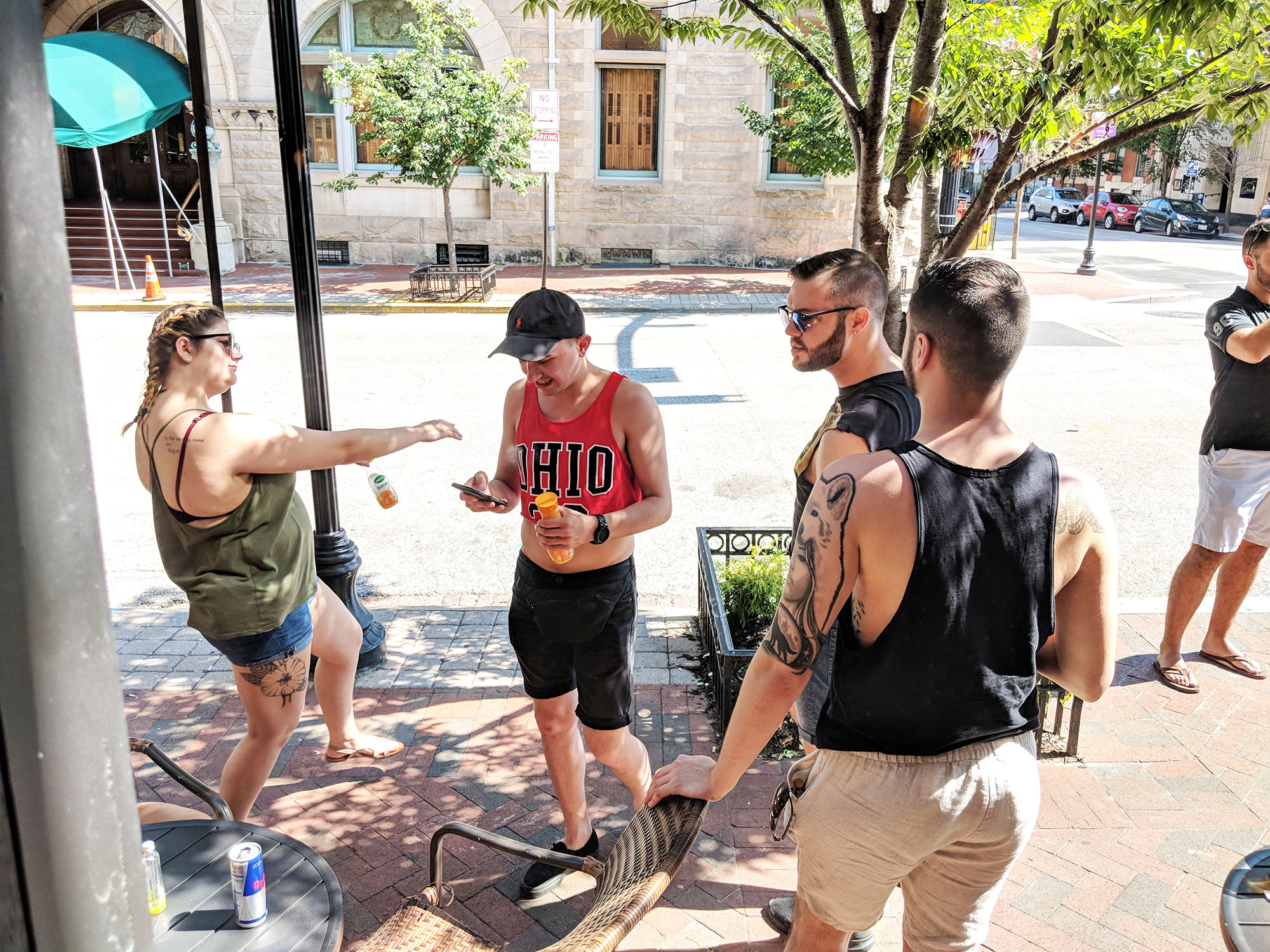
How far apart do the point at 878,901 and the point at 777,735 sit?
2.13 meters

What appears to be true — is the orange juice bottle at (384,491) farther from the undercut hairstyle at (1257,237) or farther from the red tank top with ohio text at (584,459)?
the undercut hairstyle at (1257,237)

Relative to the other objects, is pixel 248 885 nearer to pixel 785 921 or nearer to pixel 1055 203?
pixel 785 921

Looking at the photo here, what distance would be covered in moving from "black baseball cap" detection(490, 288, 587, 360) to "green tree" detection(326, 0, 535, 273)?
47.2ft

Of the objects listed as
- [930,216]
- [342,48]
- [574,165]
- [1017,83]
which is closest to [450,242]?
[574,165]

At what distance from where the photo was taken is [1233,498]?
479cm

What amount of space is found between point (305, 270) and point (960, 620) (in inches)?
148

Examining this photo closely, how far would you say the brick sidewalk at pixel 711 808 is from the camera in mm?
3371

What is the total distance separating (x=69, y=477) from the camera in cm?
88

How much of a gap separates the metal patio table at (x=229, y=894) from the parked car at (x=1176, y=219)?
40396mm

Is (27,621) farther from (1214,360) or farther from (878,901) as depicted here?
(1214,360)

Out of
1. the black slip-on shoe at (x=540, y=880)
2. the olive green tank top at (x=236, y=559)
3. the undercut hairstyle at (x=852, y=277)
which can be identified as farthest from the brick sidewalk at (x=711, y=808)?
the undercut hairstyle at (x=852, y=277)

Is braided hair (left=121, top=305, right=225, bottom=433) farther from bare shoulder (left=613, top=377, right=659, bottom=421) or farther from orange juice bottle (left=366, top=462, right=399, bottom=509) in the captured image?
bare shoulder (left=613, top=377, right=659, bottom=421)

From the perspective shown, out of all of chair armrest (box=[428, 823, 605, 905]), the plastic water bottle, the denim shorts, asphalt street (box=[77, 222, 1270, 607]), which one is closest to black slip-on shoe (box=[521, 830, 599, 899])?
chair armrest (box=[428, 823, 605, 905])

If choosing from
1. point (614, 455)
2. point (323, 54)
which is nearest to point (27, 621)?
point (614, 455)
